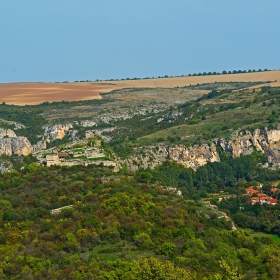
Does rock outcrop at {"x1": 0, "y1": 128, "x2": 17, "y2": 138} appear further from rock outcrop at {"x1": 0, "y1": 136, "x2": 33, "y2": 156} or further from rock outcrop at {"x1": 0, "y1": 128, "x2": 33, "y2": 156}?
rock outcrop at {"x1": 0, "y1": 136, "x2": 33, "y2": 156}

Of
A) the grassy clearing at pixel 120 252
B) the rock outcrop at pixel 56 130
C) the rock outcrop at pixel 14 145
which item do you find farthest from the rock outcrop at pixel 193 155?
the grassy clearing at pixel 120 252

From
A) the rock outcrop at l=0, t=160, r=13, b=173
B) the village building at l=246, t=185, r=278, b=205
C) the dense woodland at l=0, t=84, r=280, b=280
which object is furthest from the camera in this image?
the rock outcrop at l=0, t=160, r=13, b=173

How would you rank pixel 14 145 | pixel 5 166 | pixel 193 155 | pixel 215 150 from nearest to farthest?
pixel 5 166
pixel 193 155
pixel 215 150
pixel 14 145

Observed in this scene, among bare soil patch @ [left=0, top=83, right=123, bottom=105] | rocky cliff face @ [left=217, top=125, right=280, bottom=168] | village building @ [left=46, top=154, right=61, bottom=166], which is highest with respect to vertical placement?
bare soil patch @ [left=0, top=83, right=123, bottom=105]

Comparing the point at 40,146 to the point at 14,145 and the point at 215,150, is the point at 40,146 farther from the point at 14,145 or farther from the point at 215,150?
the point at 215,150

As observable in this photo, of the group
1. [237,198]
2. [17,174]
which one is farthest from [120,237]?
[237,198]

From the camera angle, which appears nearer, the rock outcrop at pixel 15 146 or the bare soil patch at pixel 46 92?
the rock outcrop at pixel 15 146

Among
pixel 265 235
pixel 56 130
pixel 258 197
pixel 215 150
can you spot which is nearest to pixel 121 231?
pixel 265 235

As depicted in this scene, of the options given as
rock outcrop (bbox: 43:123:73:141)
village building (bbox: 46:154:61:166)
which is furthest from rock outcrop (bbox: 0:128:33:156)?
village building (bbox: 46:154:61:166)

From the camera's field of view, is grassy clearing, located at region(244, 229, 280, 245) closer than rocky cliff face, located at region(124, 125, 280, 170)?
Yes

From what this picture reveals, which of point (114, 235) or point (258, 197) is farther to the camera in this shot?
point (258, 197)

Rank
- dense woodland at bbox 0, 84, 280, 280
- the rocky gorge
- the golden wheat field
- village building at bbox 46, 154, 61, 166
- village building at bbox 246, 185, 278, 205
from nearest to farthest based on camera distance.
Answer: dense woodland at bbox 0, 84, 280, 280
village building at bbox 46, 154, 61, 166
village building at bbox 246, 185, 278, 205
the rocky gorge
the golden wheat field

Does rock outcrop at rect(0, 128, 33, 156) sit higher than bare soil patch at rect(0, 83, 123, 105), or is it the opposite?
bare soil patch at rect(0, 83, 123, 105)

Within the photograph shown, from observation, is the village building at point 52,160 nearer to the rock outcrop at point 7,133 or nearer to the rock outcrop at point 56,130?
the rock outcrop at point 7,133
